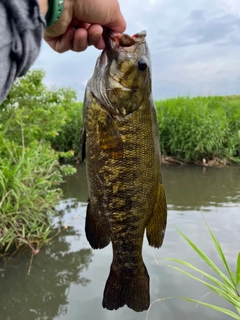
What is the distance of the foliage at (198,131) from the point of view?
10.5 m

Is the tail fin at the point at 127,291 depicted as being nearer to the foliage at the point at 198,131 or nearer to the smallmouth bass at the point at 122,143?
the smallmouth bass at the point at 122,143

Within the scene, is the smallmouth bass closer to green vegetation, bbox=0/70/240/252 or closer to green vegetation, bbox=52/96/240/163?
green vegetation, bbox=0/70/240/252

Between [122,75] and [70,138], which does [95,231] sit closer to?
[122,75]

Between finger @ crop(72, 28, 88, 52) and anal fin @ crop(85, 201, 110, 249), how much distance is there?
77 cm

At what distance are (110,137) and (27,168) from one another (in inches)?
141

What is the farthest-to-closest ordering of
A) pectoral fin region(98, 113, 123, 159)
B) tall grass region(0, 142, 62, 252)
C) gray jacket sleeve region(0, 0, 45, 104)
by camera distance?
tall grass region(0, 142, 62, 252), pectoral fin region(98, 113, 123, 159), gray jacket sleeve region(0, 0, 45, 104)

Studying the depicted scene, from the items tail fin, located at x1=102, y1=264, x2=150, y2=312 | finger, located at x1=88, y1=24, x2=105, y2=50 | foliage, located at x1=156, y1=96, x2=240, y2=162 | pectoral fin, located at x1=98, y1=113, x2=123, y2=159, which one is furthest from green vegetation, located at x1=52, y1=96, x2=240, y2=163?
pectoral fin, located at x1=98, y1=113, x2=123, y2=159

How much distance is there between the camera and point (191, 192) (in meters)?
8.48

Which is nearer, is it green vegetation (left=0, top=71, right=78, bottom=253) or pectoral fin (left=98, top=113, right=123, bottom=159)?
pectoral fin (left=98, top=113, right=123, bottom=159)

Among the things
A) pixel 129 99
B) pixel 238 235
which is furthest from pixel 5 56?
pixel 238 235

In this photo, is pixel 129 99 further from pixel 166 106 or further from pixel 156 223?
pixel 166 106

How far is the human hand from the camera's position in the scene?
170 cm

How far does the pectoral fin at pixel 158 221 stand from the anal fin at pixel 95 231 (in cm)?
21

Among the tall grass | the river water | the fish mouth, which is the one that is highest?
the fish mouth
